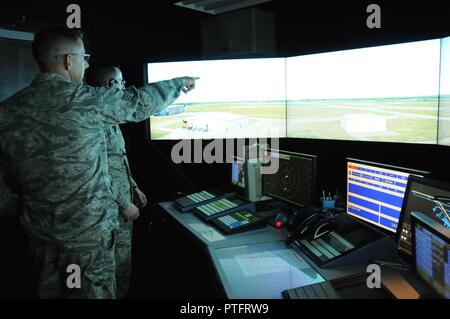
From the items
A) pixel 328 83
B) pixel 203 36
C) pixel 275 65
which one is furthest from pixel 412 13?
pixel 203 36

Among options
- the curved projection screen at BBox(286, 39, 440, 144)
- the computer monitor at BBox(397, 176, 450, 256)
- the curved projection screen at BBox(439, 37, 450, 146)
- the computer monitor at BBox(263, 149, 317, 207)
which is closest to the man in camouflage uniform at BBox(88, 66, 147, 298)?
the computer monitor at BBox(263, 149, 317, 207)

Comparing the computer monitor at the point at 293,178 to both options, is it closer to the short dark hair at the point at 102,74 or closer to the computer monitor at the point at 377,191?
the computer monitor at the point at 377,191

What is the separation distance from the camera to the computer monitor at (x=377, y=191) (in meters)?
1.54

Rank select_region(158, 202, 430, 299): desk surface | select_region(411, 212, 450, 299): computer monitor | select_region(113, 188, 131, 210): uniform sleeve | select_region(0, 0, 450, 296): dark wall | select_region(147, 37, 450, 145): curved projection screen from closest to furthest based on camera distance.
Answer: select_region(411, 212, 450, 299): computer monitor < select_region(158, 202, 430, 299): desk surface < select_region(147, 37, 450, 145): curved projection screen < select_region(113, 188, 131, 210): uniform sleeve < select_region(0, 0, 450, 296): dark wall

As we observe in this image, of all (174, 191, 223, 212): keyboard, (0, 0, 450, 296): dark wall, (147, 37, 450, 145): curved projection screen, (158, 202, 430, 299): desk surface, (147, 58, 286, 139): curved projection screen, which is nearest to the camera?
(158, 202, 430, 299): desk surface

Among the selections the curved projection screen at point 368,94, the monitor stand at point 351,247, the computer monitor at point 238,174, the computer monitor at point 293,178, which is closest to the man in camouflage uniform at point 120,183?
the computer monitor at point 238,174

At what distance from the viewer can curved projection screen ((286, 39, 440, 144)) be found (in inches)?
75.4

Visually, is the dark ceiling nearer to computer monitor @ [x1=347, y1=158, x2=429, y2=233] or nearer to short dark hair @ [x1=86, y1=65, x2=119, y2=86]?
short dark hair @ [x1=86, y1=65, x2=119, y2=86]

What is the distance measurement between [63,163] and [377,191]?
134 cm

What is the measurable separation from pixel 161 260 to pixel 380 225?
2.05m

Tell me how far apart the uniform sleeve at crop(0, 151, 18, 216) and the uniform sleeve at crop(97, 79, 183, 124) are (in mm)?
514

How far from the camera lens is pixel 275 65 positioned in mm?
2744
